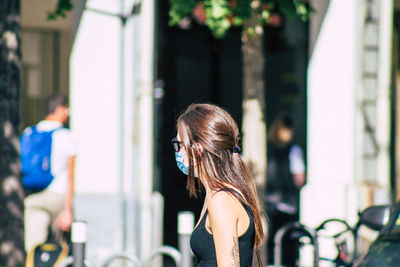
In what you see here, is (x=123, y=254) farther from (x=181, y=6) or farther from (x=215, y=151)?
(x=215, y=151)

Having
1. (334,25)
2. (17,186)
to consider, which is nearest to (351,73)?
(334,25)

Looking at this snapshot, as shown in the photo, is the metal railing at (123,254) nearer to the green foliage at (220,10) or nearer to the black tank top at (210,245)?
the green foliage at (220,10)

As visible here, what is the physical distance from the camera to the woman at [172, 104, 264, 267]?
251 centimetres

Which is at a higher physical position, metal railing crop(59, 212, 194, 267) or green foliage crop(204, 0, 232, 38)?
green foliage crop(204, 0, 232, 38)

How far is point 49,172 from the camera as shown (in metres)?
6.34

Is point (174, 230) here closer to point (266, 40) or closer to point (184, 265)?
point (266, 40)

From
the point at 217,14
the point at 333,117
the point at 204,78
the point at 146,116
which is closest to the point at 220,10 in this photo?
the point at 217,14

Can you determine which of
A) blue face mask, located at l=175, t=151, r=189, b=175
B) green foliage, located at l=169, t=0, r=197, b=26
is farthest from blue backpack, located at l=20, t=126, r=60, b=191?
blue face mask, located at l=175, t=151, r=189, b=175

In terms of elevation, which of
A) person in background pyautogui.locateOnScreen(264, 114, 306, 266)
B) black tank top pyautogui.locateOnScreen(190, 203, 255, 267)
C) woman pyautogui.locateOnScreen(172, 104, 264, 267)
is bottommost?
person in background pyautogui.locateOnScreen(264, 114, 306, 266)

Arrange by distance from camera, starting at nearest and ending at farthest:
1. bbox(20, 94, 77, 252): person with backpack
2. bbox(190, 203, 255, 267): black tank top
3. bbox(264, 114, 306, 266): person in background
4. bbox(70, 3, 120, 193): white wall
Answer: bbox(190, 203, 255, 267): black tank top → bbox(20, 94, 77, 252): person with backpack → bbox(70, 3, 120, 193): white wall → bbox(264, 114, 306, 266): person in background

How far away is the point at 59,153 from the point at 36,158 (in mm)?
222

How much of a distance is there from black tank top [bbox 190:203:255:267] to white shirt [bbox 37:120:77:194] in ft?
12.8

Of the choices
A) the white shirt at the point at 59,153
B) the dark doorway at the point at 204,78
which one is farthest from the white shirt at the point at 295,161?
the white shirt at the point at 59,153

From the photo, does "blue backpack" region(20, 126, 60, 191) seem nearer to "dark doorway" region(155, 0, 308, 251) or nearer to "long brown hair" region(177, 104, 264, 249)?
"dark doorway" region(155, 0, 308, 251)
